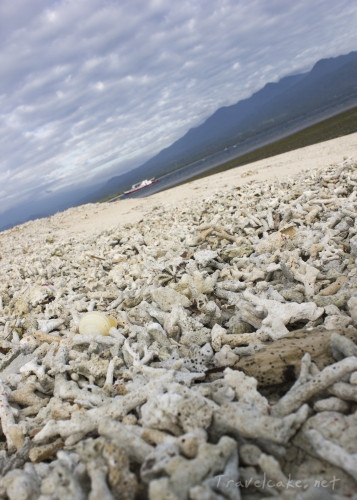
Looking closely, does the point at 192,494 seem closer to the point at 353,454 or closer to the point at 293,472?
the point at 293,472

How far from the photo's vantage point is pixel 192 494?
206cm

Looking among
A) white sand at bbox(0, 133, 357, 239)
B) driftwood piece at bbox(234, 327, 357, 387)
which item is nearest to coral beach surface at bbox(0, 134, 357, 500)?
driftwood piece at bbox(234, 327, 357, 387)

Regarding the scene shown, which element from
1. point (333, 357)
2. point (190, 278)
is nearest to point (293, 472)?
point (333, 357)

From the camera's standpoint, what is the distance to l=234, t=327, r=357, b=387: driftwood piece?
3375 mm

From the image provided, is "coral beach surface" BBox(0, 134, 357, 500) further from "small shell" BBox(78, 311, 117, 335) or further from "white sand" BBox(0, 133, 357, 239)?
"white sand" BBox(0, 133, 357, 239)

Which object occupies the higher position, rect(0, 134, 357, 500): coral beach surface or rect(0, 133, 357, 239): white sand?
rect(0, 133, 357, 239): white sand

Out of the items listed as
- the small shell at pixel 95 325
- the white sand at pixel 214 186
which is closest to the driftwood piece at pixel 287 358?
the small shell at pixel 95 325

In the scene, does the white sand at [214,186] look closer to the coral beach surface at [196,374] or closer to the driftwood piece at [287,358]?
the coral beach surface at [196,374]

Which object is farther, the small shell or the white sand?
the white sand

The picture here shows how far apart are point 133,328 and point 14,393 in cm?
173

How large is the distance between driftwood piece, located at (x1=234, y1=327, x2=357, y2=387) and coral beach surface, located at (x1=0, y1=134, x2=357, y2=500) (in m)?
0.01

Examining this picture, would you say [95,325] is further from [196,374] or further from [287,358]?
[287,358]

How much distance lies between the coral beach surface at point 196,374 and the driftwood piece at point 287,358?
0.01m

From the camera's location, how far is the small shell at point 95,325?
515cm
